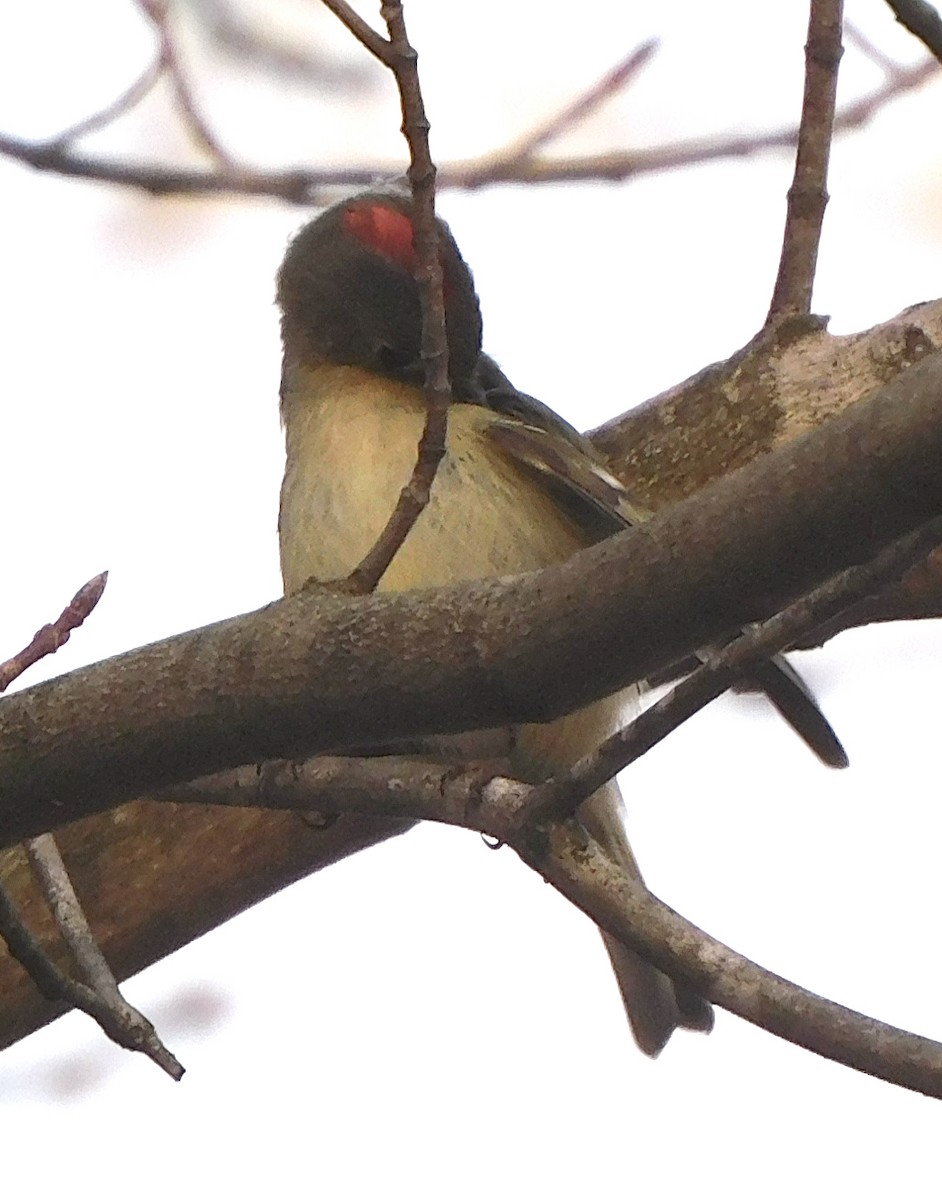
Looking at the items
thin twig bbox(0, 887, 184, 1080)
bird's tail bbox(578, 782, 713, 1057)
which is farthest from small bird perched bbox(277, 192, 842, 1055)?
thin twig bbox(0, 887, 184, 1080)

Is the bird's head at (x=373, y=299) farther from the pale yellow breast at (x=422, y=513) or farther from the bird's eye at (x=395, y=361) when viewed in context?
the pale yellow breast at (x=422, y=513)

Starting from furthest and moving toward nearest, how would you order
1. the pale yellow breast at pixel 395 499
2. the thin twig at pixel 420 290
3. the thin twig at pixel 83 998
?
the pale yellow breast at pixel 395 499 < the thin twig at pixel 83 998 < the thin twig at pixel 420 290

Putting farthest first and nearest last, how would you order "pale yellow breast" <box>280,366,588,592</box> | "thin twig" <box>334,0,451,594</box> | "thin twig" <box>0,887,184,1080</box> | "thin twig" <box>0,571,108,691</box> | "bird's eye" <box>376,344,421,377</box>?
"bird's eye" <box>376,344,421,377</box> < "pale yellow breast" <box>280,366,588,592</box> < "thin twig" <box>0,571,108,691</box> < "thin twig" <box>0,887,184,1080</box> < "thin twig" <box>334,0,451,594</box>

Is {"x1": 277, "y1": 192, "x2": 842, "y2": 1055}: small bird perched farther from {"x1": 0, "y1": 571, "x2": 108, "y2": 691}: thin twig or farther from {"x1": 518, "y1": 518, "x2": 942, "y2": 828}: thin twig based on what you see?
{"x1": 518, "y1": 518, "x2": 942, "y2": 828}: thin twig

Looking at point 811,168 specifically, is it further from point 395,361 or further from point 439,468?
point 439,468

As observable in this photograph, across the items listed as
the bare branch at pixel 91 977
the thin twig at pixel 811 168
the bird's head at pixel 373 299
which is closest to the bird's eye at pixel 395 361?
the bird's head at pixel 373 299

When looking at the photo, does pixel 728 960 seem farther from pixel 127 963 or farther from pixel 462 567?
pixel 127 963

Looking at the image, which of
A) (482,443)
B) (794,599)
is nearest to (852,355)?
(482,443)
